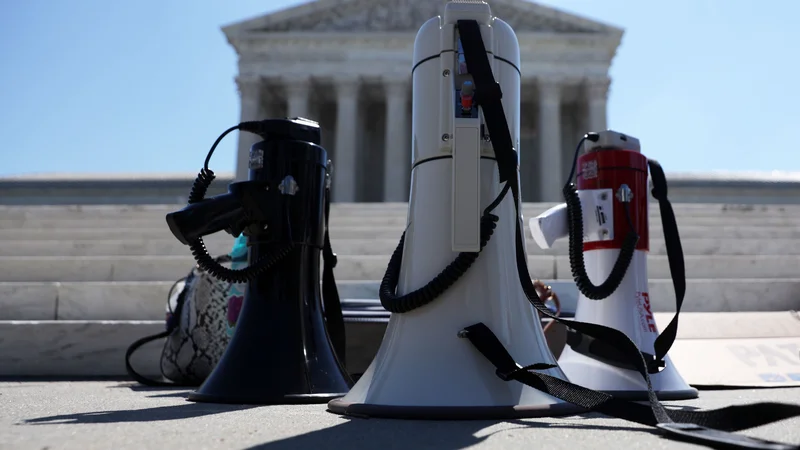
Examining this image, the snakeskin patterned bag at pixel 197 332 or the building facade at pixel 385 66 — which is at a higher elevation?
the building facade at pixel 385 66

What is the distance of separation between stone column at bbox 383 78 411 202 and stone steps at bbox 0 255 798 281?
21749 millimetres

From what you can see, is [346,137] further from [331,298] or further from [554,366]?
[554,366]

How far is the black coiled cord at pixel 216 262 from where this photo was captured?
90.5 inches

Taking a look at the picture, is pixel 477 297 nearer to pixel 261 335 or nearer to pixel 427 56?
pixel 427 56

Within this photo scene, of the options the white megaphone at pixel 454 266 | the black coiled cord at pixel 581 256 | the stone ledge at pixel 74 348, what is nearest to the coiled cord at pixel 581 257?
the black coiled cord at pixel 581 256

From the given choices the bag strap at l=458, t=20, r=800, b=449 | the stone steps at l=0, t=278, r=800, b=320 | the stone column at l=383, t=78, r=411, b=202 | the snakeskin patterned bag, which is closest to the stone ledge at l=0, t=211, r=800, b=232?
the stone steps at l=0, t=278, r=800, b=320

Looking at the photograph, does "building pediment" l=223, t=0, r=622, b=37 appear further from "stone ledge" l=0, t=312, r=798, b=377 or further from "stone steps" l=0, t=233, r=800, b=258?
"stone ledge" l=0, t=312, r=798, b=377

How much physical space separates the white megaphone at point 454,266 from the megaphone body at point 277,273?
48 cm

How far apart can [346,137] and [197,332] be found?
1054 inches

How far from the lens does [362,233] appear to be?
1033cm

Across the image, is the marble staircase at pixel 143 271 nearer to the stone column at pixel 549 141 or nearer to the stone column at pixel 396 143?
the stone column at pixel 549 141

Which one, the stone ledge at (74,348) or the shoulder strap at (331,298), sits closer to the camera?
→ the shoulder strap at (331,298)

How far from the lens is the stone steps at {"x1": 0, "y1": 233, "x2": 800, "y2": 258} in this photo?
8742 millimetres

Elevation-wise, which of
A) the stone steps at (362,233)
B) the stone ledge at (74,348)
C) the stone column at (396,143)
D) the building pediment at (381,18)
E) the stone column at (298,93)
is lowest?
the stone ledge at (74,348)
